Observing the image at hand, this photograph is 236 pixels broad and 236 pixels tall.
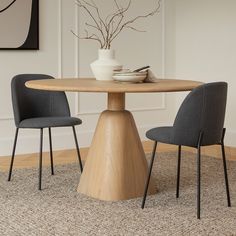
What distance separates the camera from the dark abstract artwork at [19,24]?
4949mm

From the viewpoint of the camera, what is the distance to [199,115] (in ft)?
10.2

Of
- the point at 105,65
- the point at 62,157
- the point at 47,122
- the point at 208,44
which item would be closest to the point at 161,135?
the point at 105,65

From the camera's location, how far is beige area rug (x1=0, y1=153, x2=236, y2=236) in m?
2.89

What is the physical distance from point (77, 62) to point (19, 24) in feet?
2.41

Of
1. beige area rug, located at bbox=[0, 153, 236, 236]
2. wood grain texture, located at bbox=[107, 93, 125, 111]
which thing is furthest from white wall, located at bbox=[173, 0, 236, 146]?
wood grain texture, located at bbox=[107, 93, 125, 111]

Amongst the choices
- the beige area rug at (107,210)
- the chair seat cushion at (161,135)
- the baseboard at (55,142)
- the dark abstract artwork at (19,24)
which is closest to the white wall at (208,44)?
the baseboard at (55,142)

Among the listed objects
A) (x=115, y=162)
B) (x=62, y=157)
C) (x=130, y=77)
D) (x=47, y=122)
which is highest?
(x=130, y=77)

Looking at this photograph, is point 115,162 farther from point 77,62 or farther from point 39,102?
point 77,62

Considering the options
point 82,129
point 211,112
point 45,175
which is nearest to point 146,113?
point 82,129

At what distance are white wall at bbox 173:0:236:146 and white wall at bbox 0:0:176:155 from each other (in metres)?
0.15

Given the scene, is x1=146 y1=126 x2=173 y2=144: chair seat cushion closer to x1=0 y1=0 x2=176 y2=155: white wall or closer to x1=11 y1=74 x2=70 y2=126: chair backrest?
x1=11 y1=74 x2=70 y2=126: chair backrest

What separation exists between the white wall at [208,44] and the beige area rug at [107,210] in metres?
1.68

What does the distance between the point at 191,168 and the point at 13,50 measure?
2001 mm

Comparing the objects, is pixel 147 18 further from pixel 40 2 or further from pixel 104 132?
pixel 104 132
